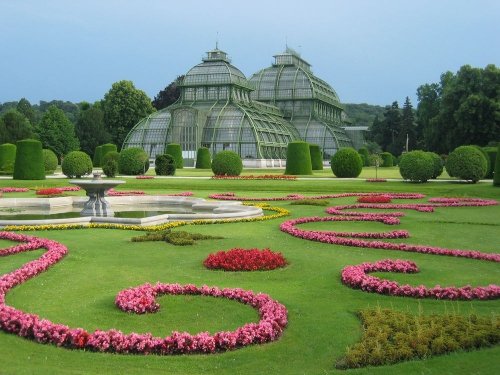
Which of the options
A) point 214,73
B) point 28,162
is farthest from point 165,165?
point 214,73

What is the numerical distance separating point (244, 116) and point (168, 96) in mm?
33216

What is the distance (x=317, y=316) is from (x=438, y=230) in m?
8.51

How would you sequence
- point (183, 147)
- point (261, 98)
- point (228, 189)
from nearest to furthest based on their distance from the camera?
point (228, 189), point (183, 147), point (261, 98)

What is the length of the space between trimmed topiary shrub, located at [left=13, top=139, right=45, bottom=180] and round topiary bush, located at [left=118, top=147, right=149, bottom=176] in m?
7.30

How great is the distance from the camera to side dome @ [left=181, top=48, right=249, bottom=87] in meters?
68.4

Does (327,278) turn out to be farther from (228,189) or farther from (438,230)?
(228,189)

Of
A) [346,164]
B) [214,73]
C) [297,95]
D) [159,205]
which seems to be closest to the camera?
[159,205]

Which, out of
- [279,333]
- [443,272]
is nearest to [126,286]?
[279,333]

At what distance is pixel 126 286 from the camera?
851 cm

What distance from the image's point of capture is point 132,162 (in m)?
41.5

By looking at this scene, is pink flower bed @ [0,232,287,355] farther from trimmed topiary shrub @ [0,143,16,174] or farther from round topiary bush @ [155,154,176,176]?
trimmed topiary shrub @ [0,143,16,174]

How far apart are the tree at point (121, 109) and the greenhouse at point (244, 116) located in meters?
10.6

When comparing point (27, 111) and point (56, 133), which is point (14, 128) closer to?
point (56, 133)

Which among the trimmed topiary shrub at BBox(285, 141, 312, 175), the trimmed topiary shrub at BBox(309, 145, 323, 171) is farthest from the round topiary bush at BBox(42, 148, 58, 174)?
the trimmed topiary shrub at BBox(309, 145, 323, 171)
